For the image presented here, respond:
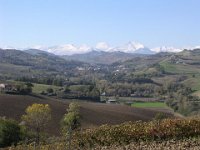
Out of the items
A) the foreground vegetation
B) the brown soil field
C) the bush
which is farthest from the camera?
the brown soil field

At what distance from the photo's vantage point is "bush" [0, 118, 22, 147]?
29516mm

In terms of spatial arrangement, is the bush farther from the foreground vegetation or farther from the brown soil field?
the brown soil field

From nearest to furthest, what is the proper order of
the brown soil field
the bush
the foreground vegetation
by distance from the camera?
1. the foreground vegetation
2. the bush
3. the brown soil field

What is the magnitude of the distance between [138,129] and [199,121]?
10.4ft

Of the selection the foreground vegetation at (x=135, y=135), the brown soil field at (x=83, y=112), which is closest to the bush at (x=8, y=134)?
the foreground vegetation at (x=135, y=135)

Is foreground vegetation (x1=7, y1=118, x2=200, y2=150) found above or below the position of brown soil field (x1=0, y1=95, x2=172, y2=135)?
above

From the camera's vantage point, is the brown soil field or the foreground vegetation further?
the brown soil field

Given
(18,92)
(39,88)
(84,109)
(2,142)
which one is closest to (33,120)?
(2,142)

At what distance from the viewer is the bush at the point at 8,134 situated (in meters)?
29.5

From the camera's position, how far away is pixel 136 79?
558 feet

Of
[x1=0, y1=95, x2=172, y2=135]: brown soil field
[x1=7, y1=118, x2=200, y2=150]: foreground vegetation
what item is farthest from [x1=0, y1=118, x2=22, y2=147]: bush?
[x1=0, y1=95, x2=172, y2=135]: brown soil field

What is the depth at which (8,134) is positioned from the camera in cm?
3047

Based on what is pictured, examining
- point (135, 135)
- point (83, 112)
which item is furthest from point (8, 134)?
point (83, 112)

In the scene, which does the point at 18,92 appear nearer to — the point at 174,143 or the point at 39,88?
the point at 39,88
